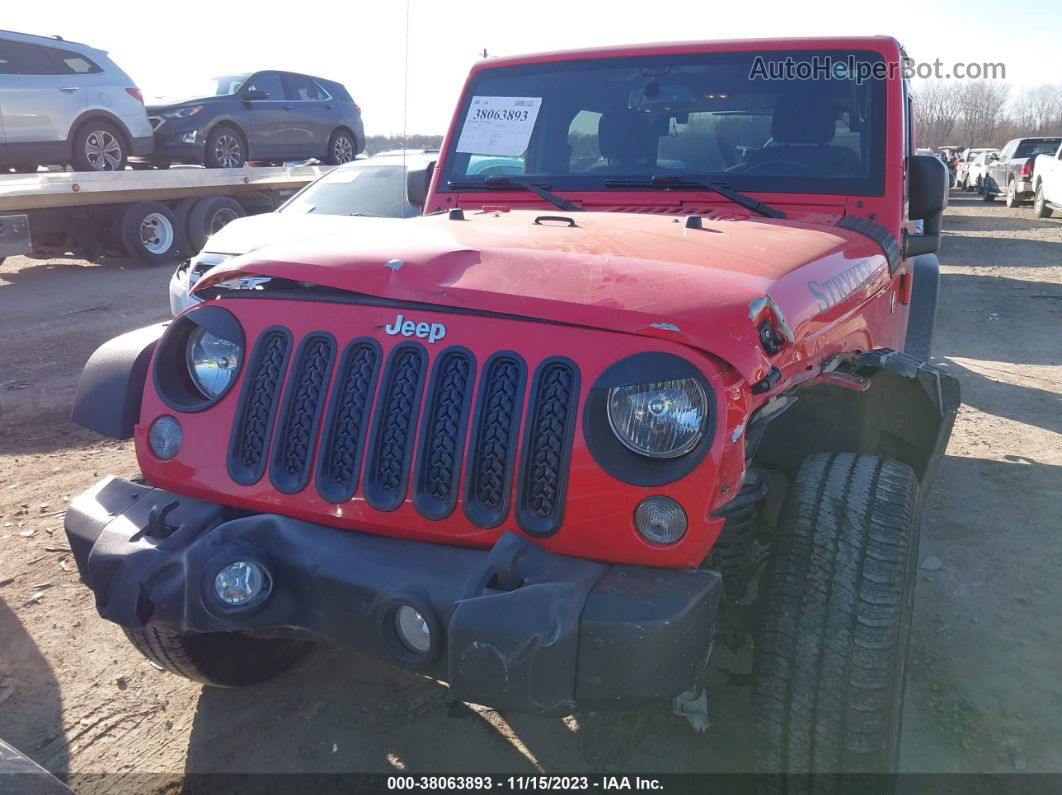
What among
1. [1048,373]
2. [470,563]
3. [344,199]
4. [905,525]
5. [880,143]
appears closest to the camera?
[470,563]

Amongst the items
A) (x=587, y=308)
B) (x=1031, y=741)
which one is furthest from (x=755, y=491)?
(x=1031, y=741)

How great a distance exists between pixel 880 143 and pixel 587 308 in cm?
194

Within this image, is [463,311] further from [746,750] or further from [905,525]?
[746,750]

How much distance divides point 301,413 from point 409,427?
1.05ft

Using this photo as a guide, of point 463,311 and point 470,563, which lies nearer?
point 470,563

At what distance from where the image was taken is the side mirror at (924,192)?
3305 mm

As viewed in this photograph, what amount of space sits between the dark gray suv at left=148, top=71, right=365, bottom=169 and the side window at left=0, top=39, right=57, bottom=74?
1.97 m

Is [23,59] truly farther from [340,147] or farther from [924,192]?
[924,192]

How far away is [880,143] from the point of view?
10.6 ft

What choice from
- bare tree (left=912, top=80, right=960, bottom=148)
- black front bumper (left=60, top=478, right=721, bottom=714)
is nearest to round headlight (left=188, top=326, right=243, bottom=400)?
black front bumper (left=60, top=478, right=721, bottom=714)

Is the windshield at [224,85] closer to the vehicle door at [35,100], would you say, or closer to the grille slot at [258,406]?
the vehicle door at [35,100]

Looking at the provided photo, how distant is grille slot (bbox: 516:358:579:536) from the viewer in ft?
6.22

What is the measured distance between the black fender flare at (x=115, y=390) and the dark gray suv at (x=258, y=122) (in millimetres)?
10957

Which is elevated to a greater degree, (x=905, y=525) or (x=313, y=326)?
(x=313, y=326)
